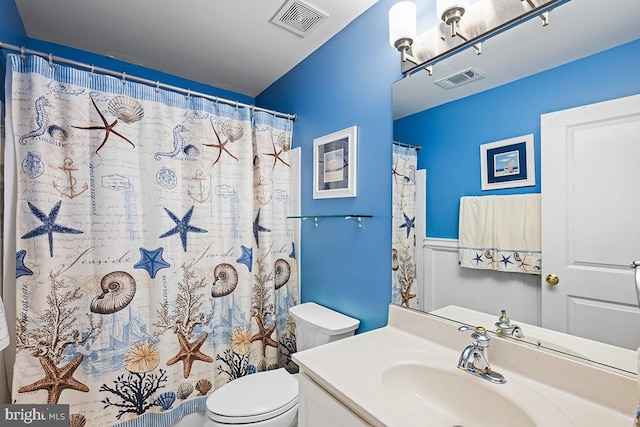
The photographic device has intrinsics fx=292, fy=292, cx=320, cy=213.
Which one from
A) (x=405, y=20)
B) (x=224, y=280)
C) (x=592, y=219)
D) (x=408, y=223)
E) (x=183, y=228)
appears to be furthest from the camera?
(x=224, y=280)

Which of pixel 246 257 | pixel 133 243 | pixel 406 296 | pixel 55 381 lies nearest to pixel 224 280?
pixel 246 257

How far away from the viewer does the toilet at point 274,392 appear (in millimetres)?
1244

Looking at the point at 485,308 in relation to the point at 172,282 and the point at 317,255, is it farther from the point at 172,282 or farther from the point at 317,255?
the point at 172,282

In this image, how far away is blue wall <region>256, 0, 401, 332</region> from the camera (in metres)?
1.39

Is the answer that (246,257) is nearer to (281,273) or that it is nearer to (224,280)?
(224,280)

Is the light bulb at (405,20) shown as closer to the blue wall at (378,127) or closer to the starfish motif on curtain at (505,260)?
the blue wall at (378,127)

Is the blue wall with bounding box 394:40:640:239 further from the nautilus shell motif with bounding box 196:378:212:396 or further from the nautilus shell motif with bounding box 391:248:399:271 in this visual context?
the nautilus shell motif with bounding box 196:378:212:396

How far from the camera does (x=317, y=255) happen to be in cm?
184

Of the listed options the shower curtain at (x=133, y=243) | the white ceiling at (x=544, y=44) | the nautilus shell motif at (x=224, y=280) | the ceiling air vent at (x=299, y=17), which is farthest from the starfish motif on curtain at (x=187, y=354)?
the ceiling air vent at (x=299, y=17)

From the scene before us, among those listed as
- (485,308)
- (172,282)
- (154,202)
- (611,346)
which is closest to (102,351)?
(172,282)

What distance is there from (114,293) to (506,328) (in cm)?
168

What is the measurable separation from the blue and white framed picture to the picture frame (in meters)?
0.64

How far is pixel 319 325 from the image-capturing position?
1.47 m

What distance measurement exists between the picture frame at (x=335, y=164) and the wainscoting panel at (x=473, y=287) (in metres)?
0.54
